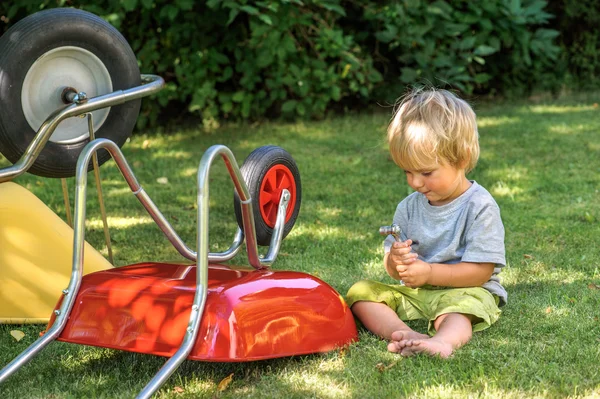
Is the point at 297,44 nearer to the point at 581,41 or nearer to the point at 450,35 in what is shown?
the point at 450,35

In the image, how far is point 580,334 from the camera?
2459 millimetres

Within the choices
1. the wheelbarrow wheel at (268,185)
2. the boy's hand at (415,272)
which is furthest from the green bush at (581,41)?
the boy's hand at (415,272)

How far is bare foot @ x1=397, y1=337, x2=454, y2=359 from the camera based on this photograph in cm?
227

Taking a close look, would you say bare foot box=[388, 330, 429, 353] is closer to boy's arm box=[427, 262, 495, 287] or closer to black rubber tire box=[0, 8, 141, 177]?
boy's arm box=[427, 262, 495, 287]

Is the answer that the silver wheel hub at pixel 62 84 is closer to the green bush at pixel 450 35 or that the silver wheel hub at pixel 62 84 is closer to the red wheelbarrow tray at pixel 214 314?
the red wheelbarrow tray at pixel 214 314

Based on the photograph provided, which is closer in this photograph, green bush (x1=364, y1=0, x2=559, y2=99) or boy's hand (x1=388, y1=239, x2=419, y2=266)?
boy's hand (x1=388, y1=239, x2=419, y2=266)

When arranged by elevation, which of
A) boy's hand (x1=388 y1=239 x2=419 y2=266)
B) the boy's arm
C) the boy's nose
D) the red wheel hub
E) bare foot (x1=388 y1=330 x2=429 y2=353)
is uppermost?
the boy's nose

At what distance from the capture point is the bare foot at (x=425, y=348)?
2.27m

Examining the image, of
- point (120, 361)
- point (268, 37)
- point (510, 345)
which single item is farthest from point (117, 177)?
point (510, 345)

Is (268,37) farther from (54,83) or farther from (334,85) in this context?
(54,83)

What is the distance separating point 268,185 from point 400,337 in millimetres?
700

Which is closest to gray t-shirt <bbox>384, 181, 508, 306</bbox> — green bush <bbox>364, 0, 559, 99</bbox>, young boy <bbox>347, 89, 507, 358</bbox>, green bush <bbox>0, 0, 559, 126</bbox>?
young boy <bbox>347, 89, 507, 358</bbox>

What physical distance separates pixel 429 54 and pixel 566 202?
2324 mm

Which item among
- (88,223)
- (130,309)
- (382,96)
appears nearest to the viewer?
(130,309)
